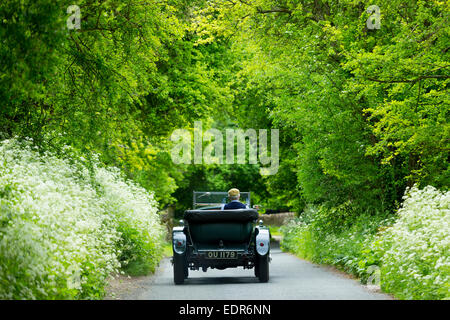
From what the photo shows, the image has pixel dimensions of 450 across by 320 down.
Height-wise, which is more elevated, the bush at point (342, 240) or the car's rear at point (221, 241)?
the car's rear at point (221, 241)

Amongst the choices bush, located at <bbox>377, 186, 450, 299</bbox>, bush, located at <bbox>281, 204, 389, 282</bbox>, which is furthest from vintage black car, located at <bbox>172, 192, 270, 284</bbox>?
bush, located at <bbox>377, 186, 450, 299</bbox>

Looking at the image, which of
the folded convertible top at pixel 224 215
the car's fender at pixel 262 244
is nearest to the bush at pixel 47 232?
the folded convertible top at pixel 224 215

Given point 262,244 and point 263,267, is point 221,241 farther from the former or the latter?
point 263,267

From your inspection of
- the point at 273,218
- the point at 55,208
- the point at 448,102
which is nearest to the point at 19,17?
the point at 55,208

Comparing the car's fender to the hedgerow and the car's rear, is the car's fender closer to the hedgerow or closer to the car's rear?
the car's rear

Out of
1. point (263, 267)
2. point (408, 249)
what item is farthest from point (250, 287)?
point (408, 249)

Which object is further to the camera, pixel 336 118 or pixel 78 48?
pixel 336 118

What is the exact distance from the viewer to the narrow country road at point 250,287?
11234 millimetres

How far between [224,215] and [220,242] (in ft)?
1.95

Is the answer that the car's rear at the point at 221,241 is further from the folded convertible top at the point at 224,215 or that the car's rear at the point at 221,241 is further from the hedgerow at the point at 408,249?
the hedgerow at the point at 408,249

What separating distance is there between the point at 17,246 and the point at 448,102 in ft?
32.0

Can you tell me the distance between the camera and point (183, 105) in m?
25.0

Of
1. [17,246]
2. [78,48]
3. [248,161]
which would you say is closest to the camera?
[17,246]

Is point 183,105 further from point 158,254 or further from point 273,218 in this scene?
point 273,218
